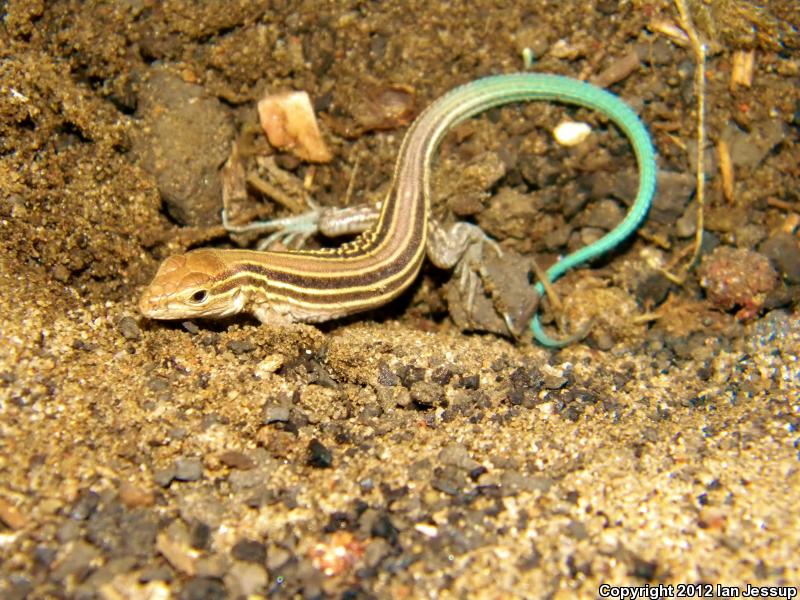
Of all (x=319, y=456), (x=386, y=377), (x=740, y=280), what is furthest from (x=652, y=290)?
(x=319, y=456)

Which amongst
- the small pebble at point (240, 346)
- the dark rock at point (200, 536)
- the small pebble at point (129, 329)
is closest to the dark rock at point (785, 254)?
the small pebble at point (240, 346)

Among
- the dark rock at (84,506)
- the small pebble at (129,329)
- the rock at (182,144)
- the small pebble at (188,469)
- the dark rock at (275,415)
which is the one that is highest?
the rock at (182,144)

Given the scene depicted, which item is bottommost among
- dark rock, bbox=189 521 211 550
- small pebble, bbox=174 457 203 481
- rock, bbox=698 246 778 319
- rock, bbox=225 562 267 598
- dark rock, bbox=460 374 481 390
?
rock, bbox=225 562 267 598

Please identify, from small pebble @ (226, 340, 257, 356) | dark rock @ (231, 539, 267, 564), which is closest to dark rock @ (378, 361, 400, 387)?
small pebble @ (226, 340, 257, 356)

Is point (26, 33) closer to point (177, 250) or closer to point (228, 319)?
point (177, 250)

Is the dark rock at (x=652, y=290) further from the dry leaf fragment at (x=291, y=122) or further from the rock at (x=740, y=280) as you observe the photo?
the dry leaf fragment at (x=291, y=122)

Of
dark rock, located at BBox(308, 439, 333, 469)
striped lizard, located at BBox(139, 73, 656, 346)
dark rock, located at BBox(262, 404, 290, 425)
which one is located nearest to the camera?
dark rock, located at BBox(308, 439, 333, 469)

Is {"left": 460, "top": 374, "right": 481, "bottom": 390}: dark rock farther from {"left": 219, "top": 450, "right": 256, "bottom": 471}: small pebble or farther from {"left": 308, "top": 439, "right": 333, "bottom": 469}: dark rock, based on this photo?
{"left": 219, "top": 450, "right": 256, "bottom": 471}: small pebble
